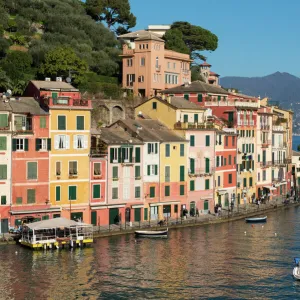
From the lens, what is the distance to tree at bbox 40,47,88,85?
10362 centimetres

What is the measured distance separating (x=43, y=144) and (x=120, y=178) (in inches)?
379

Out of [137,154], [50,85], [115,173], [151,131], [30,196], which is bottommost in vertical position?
[30,196]

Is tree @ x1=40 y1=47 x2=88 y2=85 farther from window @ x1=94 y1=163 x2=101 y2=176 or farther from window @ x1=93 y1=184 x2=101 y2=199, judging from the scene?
window @ x1=93 y1=184 x2=101 y2=199

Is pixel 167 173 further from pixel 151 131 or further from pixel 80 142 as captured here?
pixel 80 142

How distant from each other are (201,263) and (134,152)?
20.3m

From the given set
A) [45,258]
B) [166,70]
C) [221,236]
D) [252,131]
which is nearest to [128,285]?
[45,258]

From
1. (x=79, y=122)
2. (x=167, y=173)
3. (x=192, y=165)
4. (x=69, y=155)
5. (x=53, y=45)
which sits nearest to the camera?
(x=69, y=155)

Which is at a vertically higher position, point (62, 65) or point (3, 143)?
point (62, 65)

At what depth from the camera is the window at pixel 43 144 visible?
7381 centimetres

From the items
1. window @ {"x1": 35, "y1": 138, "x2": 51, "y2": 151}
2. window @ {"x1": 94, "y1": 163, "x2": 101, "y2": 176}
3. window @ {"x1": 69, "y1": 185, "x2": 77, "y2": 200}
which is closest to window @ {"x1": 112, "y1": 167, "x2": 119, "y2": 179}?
window @ {"x1": 94, "y1": 163, "x2": 101, "y2": 176}

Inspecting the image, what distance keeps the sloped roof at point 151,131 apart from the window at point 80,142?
8.07 metres

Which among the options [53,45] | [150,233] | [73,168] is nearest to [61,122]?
[73,168]

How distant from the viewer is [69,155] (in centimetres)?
7594

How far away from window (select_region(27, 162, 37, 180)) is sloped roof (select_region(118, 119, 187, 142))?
13.5 metres
